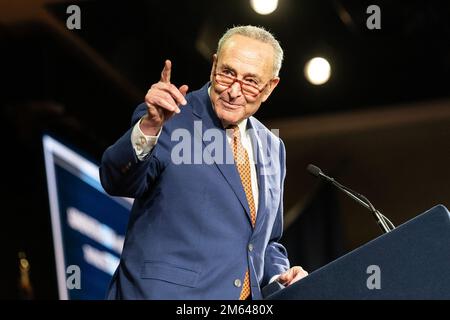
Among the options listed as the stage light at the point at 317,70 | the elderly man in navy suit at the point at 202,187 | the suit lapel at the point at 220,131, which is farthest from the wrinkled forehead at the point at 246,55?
the stage light at the point at 317,70

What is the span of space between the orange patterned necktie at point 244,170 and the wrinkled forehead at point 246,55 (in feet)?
0.49

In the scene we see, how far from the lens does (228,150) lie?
233cm

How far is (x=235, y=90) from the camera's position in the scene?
7.81ft

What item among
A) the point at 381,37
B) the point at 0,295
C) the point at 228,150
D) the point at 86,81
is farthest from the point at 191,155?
the point at 381,37

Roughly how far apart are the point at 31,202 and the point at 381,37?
185cm

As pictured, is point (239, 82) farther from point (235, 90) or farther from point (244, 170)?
point (244, 170)

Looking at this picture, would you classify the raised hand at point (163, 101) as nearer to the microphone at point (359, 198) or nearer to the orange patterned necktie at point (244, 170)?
the orange patterned necktie at point (244, 170)

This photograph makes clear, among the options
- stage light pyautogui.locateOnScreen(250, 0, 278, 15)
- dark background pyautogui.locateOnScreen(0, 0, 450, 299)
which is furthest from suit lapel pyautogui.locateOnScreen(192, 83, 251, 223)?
stage light pyautogui.locateOnScreen(250, 0, 278, 15)

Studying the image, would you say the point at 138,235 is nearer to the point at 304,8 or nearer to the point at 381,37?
the point at 304,8

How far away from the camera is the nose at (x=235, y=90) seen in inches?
93.7

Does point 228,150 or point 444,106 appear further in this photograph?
point 444,106

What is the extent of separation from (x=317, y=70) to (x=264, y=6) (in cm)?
82

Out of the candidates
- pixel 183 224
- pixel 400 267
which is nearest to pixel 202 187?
pixel 183 224

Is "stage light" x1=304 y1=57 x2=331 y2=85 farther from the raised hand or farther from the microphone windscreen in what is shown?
the raised hand
